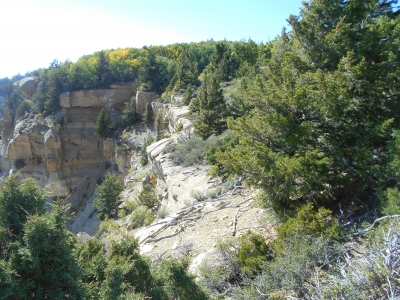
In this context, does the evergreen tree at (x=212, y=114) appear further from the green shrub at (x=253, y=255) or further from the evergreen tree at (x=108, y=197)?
the green shrub at (x=253, y=255)

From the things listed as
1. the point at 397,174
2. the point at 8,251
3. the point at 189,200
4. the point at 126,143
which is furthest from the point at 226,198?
the point at 126,143

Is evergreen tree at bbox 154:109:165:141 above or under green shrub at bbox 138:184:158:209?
above

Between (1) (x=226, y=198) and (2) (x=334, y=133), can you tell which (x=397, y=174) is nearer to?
(2) (x=334, y=133)

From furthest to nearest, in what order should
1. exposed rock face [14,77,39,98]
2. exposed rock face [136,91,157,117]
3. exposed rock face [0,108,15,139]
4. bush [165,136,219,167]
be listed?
exposed rock face [14,77,39,98]
exposed rock face [0,108,15,139]
exposed rock face [136,91,157,117]
bush [165,136,219,167]

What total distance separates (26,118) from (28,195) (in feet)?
124

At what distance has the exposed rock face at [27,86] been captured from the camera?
1689 inches

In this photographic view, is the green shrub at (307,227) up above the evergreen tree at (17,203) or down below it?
below

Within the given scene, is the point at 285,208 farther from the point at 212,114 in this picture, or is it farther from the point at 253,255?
the point at 212,114

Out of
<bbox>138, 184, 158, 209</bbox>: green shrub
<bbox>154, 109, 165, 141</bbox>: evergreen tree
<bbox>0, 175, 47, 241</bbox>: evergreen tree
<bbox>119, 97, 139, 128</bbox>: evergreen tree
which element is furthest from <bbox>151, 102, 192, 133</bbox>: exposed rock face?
<bbox>0, 175, 47, 241</bbox>: evergreen tree

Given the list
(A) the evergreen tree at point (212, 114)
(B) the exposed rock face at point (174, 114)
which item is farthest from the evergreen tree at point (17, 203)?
(B) the exposed rock face at point (174, 114)

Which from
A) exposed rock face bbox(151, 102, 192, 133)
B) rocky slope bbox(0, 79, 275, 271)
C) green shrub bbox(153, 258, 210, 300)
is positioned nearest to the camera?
green shrub bbox(153, 258, 210, 300)

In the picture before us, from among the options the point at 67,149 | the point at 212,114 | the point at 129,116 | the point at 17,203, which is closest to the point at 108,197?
the point at 212,114

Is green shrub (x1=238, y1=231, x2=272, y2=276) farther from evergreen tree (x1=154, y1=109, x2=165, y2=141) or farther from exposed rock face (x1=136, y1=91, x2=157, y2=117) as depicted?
exposed rock face (x1=136, y1=91, x2=157, y2=117)

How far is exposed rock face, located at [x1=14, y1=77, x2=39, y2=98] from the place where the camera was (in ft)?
141
